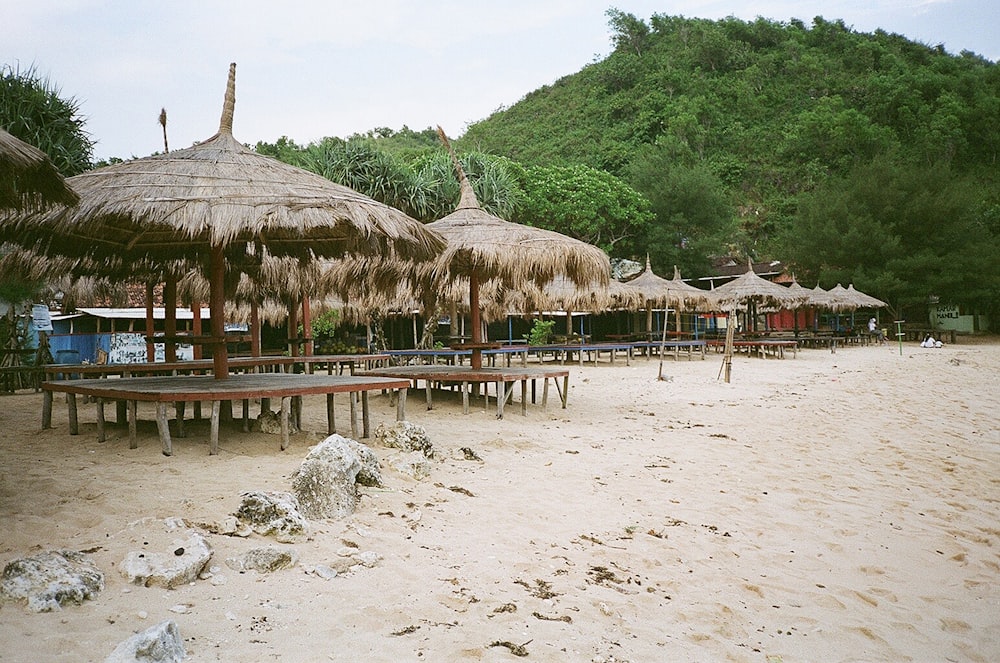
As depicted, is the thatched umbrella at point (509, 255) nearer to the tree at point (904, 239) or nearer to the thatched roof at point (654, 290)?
the thatched roof at point (654, 290)

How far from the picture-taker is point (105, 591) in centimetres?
295

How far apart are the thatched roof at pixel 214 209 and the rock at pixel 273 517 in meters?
2.42

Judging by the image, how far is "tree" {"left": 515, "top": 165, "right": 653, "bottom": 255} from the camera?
26.4m

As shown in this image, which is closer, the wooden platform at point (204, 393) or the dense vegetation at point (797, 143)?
the wooden platform at point (204, 393)

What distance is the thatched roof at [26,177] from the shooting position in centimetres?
362

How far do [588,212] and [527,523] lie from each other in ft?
76.6

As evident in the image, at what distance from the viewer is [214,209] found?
5.48 meters

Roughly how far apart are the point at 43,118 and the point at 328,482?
1394 centimetres

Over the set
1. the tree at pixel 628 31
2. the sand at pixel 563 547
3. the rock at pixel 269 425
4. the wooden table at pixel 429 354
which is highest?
the tree at pixel 628 31

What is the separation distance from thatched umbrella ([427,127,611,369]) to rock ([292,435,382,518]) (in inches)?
173

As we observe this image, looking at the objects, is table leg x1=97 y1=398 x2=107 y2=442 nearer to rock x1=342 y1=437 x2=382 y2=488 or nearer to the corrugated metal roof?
rock x1=342 y1=437 x2=382 y2=488

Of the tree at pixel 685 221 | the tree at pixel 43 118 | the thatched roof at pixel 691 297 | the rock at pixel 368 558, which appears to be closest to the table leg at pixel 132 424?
the rock at pixel 368 558

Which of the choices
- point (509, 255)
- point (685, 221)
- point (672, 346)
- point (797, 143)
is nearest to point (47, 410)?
point (509, 255)

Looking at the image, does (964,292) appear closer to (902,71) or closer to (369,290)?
(902,71)
